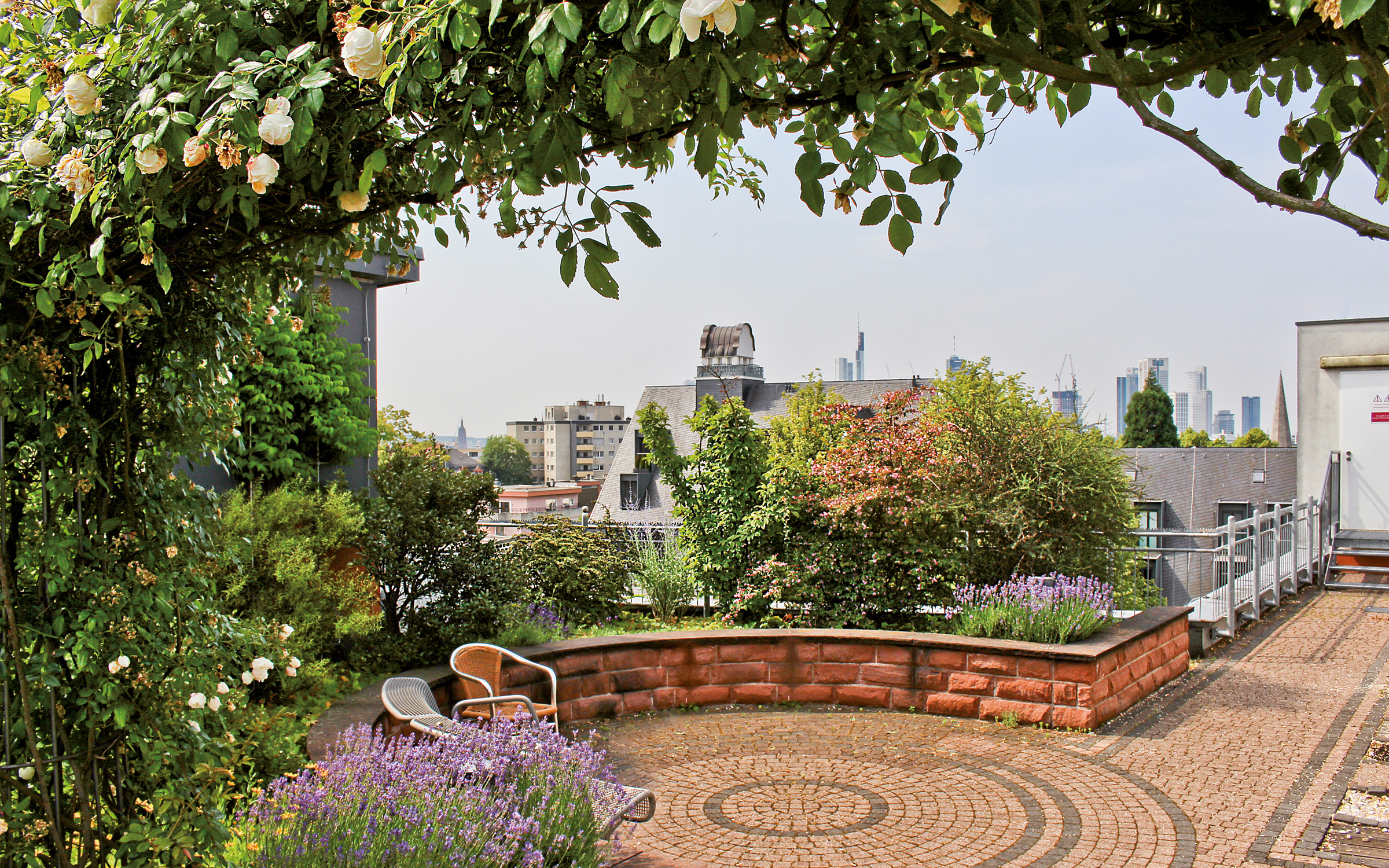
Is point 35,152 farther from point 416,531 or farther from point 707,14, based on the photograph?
point 416,531

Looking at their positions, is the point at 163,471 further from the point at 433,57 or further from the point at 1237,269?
the point at 1237,269

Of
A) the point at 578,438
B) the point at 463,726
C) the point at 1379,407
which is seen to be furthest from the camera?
the point at 578,438

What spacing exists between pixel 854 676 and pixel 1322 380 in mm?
12347

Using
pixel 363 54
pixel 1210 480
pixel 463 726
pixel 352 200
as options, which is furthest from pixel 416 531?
pixel 1210 480

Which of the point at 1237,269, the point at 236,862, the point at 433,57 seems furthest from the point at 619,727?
the point at 1237,269

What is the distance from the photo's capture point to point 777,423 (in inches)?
355

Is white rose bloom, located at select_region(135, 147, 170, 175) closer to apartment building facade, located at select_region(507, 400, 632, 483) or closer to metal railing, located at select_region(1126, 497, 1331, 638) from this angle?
metal railing, located at select_region(1126, 497, 1331, 638)

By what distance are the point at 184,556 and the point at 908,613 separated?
622cm

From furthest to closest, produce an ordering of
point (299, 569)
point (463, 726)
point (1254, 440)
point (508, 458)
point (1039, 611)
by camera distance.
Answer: point (508, 458) < point (1254, 440) < point (1039, 611) < point (299, 569) < point (463, 726)

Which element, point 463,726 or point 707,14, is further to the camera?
point 463,726

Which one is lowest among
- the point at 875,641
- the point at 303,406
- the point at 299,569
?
the point at 875,641

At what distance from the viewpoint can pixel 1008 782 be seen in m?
5.04

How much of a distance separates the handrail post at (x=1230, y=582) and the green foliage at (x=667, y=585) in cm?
482

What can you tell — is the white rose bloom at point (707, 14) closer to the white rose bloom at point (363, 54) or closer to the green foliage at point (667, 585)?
the white rose bloom at point (363, 54)
